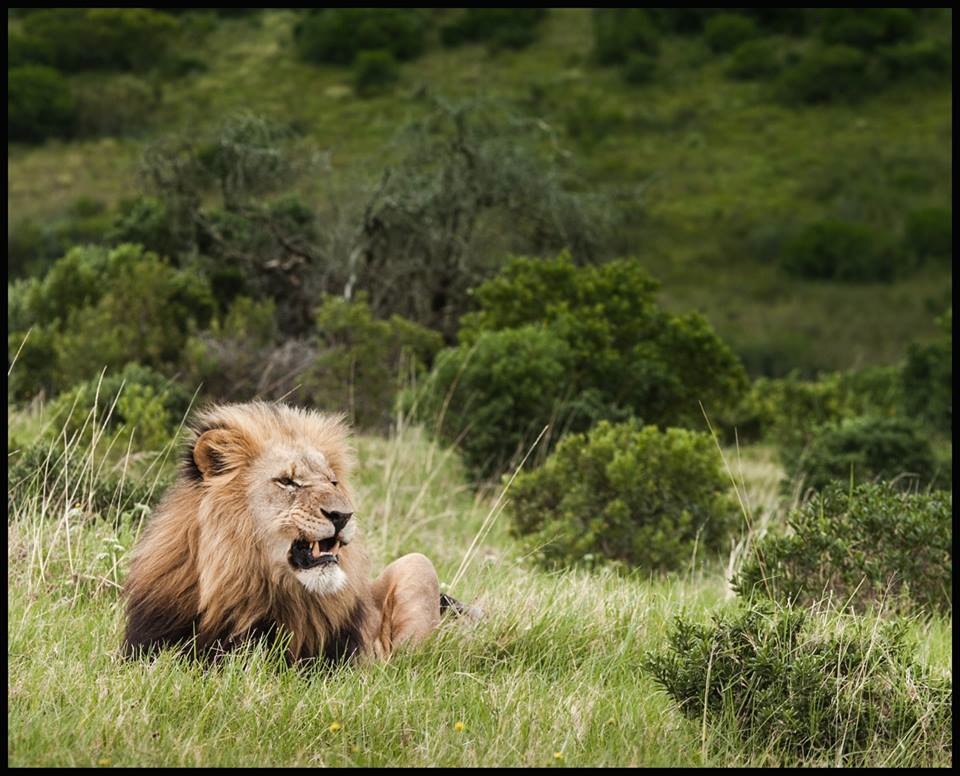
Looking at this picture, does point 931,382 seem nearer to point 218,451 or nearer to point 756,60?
point 218,451

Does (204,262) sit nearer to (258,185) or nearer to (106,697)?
(258,185)

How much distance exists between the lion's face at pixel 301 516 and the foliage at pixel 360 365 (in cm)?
862

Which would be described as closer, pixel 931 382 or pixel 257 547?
pixel 257 547

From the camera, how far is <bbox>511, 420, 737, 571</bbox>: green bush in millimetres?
9250

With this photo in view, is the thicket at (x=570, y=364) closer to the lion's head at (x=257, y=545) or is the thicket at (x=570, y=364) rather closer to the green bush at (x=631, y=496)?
the green bush at (x=631, y=496)

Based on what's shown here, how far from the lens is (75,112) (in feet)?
160

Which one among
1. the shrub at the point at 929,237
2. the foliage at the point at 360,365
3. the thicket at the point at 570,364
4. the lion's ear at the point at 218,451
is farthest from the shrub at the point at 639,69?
the lion's ear at the point at 218,451

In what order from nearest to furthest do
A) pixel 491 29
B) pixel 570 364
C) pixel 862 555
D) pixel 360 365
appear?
pixel 862 555 → pixel 570 364 → pixel 360 365 → pixel 491 29

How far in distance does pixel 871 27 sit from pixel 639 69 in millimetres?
9318

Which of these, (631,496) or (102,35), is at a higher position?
(631,496)

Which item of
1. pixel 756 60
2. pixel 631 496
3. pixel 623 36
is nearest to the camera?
pixel 631 496

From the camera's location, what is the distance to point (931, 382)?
18125 mm

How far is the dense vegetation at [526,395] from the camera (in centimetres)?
441

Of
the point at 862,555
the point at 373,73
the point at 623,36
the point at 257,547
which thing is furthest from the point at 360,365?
the point at 623,36
